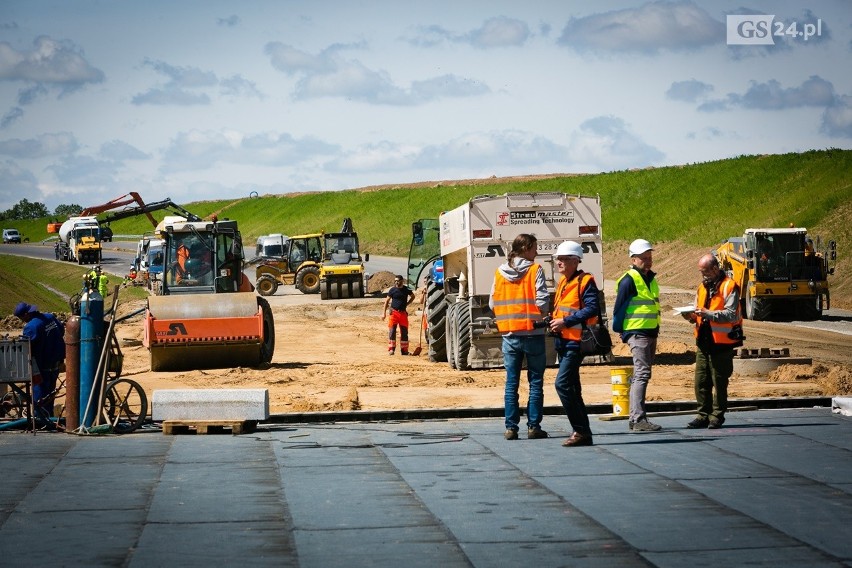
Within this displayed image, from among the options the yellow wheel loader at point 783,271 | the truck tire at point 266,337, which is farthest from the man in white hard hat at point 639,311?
the yellow wheel loader at point 783,271

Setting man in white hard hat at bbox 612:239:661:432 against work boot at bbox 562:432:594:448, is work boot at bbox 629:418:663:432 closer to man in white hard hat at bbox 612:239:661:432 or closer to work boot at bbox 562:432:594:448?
man in white hard hat at bbox 612:239:661:432

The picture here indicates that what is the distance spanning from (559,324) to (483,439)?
1650 millimetres

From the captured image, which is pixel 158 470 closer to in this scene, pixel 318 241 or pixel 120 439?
pixel 120 439

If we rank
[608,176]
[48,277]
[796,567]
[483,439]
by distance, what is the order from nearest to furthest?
[796,567] < [483,439] < [48,277] < [608,176]

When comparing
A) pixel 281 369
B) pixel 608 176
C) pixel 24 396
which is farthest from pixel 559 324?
pixel 608 176

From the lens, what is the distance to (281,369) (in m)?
23.6

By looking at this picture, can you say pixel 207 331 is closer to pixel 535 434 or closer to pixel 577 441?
pixel 535 434

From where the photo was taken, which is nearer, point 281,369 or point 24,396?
point 24,396

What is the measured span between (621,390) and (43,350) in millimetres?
6986

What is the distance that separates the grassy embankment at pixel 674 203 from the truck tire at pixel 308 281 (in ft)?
60.5

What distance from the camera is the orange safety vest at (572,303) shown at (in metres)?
12.3

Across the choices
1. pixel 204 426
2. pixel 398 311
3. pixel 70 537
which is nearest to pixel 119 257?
pixel 398 311

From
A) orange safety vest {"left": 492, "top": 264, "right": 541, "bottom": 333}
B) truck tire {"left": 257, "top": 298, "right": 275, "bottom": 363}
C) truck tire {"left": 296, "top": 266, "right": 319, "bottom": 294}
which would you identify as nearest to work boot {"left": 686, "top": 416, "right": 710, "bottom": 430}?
orange safety vest {"left": 492, "top": 264, "right": 541, "bottom": 333}

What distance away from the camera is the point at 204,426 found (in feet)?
Answer: 45.9
